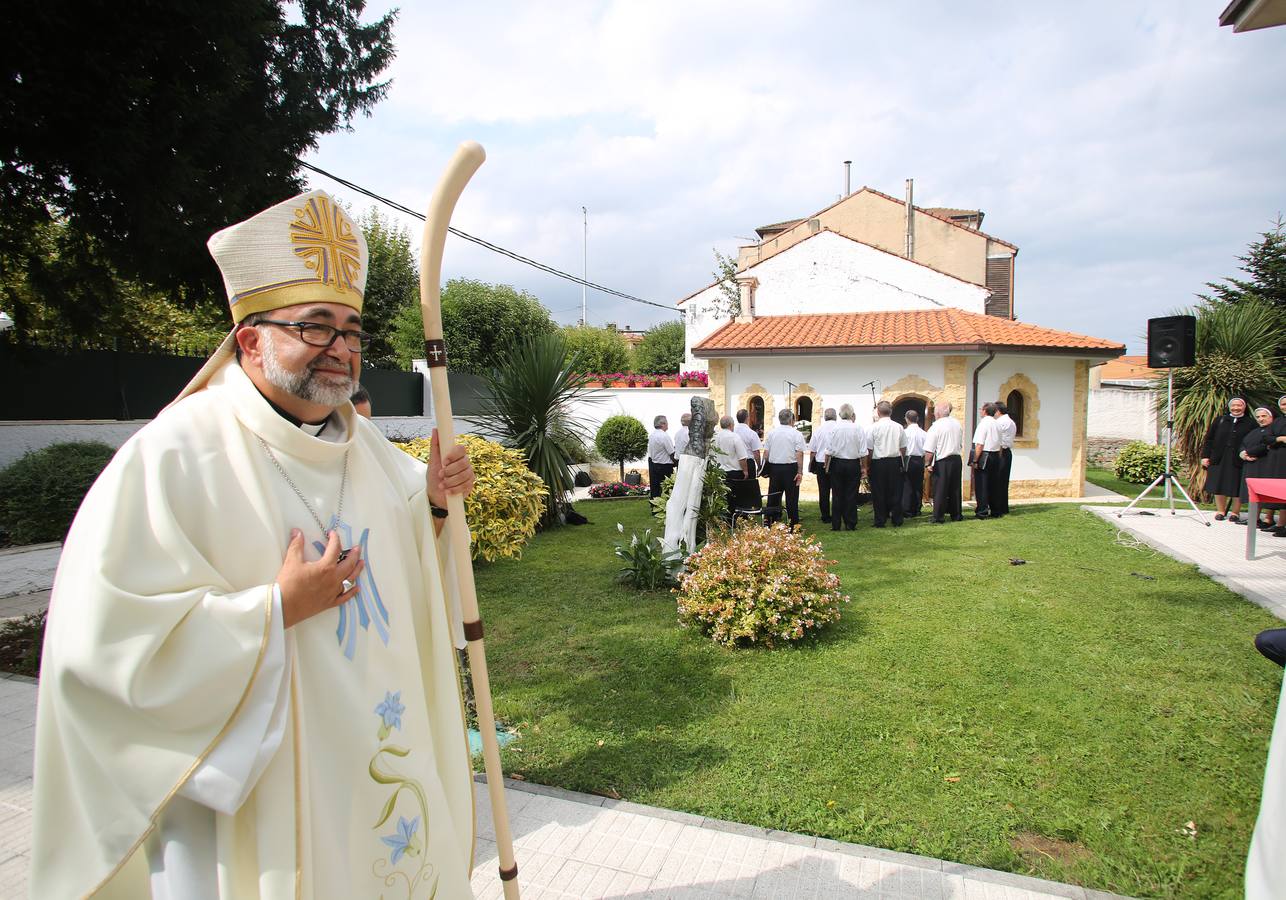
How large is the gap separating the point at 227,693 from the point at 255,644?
11 cm

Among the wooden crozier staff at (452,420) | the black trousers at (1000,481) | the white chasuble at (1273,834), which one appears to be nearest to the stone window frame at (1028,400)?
the black trousers at (1000,481)

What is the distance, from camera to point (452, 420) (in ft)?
6.59

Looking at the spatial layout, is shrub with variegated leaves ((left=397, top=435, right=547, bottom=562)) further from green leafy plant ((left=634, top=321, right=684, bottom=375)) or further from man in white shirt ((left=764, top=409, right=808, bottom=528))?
green leafy plant ((left=634, top=321, right=684, bottom=375))

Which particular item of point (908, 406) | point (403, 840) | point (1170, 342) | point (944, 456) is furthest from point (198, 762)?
point (908, 406)

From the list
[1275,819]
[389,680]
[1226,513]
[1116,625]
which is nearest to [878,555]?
[1116,625]

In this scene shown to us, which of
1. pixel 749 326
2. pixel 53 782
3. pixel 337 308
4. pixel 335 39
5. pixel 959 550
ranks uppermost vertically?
pixel 335 39

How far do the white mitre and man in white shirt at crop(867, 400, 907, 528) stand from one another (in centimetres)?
975

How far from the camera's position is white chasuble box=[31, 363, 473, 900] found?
4.55 feet

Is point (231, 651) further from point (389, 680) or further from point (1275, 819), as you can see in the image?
point (1275, 819)

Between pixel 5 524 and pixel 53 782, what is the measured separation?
33.4 ft

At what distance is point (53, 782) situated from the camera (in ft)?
4.66

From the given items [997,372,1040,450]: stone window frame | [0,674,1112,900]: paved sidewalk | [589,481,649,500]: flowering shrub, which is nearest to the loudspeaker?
[997,372,1040,450]: stone window frame

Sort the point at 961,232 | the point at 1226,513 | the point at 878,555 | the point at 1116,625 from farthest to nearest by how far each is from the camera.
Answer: the point at 961,232 → the point at 1226,513 → the point at 878,555 → the point at 1116,625

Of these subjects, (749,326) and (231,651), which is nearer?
(231,651)
